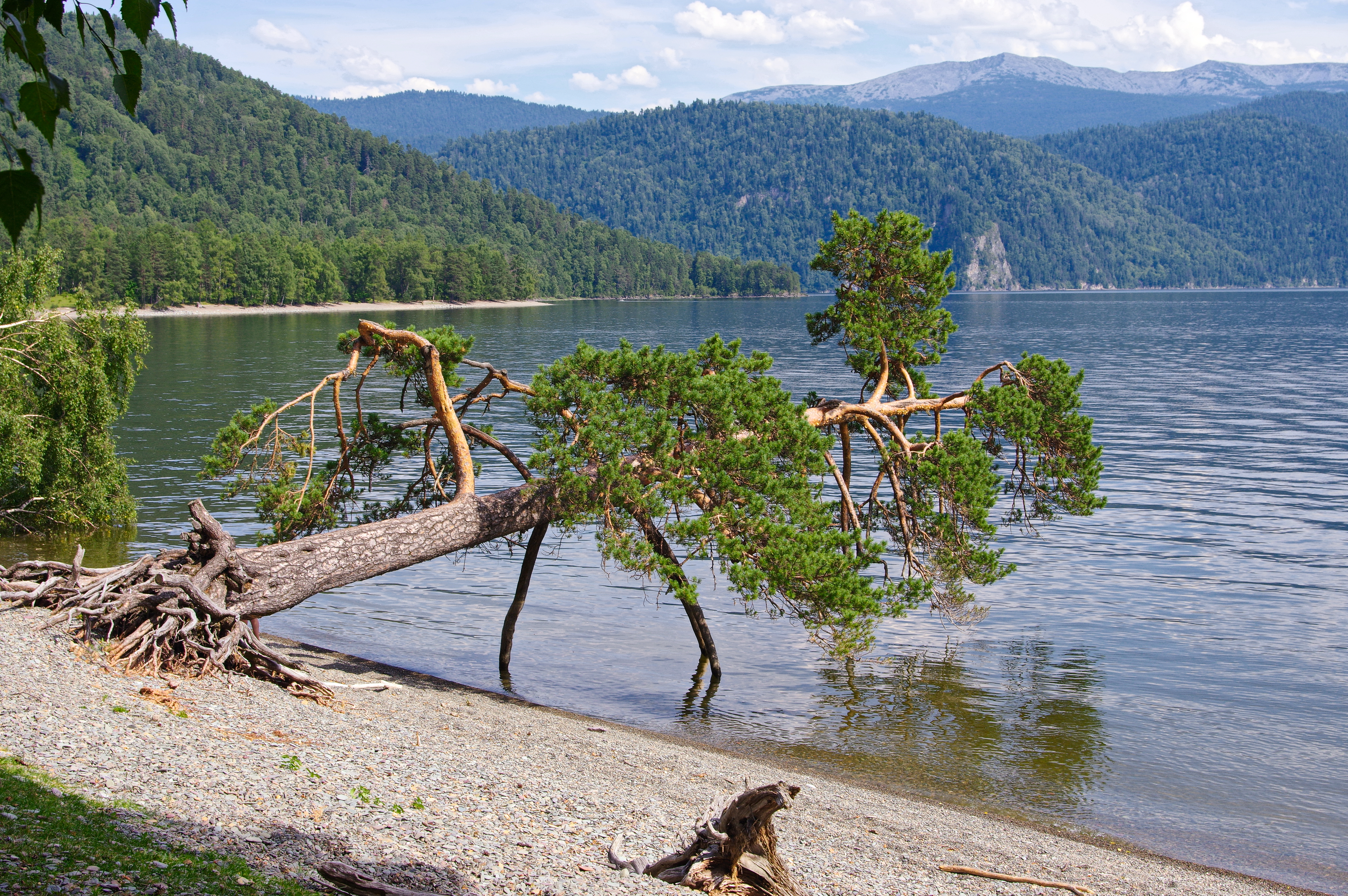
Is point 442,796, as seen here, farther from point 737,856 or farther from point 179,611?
point 179,611

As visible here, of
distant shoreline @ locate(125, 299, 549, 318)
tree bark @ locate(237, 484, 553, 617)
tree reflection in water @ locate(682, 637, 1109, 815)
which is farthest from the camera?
distant shoreline @ locate(125, 299, 549, 318)

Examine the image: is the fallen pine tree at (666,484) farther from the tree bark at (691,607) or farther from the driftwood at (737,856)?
the driftwood at (737,856)

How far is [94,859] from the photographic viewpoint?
21.4ft

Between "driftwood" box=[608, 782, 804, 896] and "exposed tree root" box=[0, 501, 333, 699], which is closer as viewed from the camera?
"driftwood" box=[608, 782, 804, 896]

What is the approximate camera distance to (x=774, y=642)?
2167cm

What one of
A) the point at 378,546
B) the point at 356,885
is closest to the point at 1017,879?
the point at 356,885

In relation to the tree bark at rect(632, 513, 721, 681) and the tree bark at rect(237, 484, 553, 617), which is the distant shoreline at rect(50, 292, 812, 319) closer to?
the tree bark at rect(632, 513, 721, 681)

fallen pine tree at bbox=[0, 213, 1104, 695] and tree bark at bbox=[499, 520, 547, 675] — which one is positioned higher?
fallen pine tree at bbox=[0, 213, 1104, 695]

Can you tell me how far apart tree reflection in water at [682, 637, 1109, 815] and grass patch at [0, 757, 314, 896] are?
379 inches

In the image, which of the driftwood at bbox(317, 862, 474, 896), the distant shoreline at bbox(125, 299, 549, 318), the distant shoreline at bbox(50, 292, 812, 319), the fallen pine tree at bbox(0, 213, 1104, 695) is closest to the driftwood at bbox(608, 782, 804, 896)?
the driftwood at bbox(317, 862, 474, 896)

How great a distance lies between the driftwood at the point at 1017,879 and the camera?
408 inches

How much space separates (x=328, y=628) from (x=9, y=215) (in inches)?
792

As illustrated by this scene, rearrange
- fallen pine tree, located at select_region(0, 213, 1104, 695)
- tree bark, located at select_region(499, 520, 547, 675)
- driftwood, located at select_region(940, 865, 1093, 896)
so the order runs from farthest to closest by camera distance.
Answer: tree bark, located at select_region(499, 520, 547, 675) < fallen pine tree, located at select_region(0, 213, 1104, 695) < driftwood, located at select_region(940, 865, 1093, 896)

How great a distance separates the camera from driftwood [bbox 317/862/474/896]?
6.88 metres
